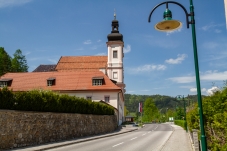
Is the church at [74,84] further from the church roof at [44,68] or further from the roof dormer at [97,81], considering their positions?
the church roof at [44,68]

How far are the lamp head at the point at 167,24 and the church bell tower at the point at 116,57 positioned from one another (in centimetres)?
5618

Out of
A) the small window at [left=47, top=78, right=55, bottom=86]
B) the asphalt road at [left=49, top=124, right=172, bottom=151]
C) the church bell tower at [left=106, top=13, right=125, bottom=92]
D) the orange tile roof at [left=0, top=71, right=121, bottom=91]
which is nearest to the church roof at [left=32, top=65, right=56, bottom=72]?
the orange tile roof at [left=0, top=71, right=121, bottom=91]

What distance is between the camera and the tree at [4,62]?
69.8 metres

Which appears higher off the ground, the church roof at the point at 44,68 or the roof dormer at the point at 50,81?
the church roof at the point at 44,68

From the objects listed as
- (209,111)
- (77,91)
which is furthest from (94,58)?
(209,111)

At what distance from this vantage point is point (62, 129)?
73.9ft

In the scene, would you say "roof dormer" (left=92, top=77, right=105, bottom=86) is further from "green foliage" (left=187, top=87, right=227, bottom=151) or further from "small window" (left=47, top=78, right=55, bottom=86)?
"green foliage" (left=187, top=87, right=227, bottom=151)

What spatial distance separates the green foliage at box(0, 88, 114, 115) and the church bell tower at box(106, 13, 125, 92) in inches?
1309

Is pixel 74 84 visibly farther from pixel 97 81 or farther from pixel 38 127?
pixel 38 127

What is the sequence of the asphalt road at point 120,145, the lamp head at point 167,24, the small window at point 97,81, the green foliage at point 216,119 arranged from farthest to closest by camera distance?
1. the small window at point 97,81
2. the asphalt road at point 120,145
3. the green foliage at point 216,119
4. the lamp head at point 167,24

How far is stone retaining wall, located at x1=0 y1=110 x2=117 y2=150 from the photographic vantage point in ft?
52.0

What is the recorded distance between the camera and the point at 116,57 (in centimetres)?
6450

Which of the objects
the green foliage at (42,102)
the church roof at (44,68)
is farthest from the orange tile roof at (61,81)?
the green foliage at (42,102)

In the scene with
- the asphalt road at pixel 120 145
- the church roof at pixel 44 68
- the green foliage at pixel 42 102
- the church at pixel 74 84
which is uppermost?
the church roof at pixel 44 68
